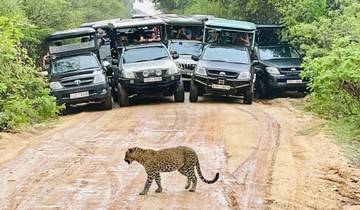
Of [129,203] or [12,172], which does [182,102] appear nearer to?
[12,172]

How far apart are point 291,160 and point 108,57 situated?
1395cm

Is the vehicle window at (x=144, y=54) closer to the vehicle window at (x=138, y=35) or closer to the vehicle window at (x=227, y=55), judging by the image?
the vehicle window at (x=227, y=55)

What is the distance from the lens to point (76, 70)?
19.8 meters

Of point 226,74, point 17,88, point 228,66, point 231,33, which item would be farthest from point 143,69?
point 17,88

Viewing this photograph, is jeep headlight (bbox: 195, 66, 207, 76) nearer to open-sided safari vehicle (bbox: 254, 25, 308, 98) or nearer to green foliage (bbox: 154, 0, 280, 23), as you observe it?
open-sided safari vehicle (bbox: 254, 25, 308, 98)

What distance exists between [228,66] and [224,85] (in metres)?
0.75

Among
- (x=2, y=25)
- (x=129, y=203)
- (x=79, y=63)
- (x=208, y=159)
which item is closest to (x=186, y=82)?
(x=79, y=63)

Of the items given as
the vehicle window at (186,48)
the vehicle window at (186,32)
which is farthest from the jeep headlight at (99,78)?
the vehicle window at (186,32)

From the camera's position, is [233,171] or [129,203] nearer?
[129,203]

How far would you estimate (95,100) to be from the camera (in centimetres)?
1936

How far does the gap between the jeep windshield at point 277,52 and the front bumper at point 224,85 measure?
3.25 meters

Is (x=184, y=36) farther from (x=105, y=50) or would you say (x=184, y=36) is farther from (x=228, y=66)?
(x=228, y=66)

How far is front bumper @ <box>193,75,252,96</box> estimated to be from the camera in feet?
66.3

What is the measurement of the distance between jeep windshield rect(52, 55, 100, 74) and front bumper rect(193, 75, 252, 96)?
3204 mm
